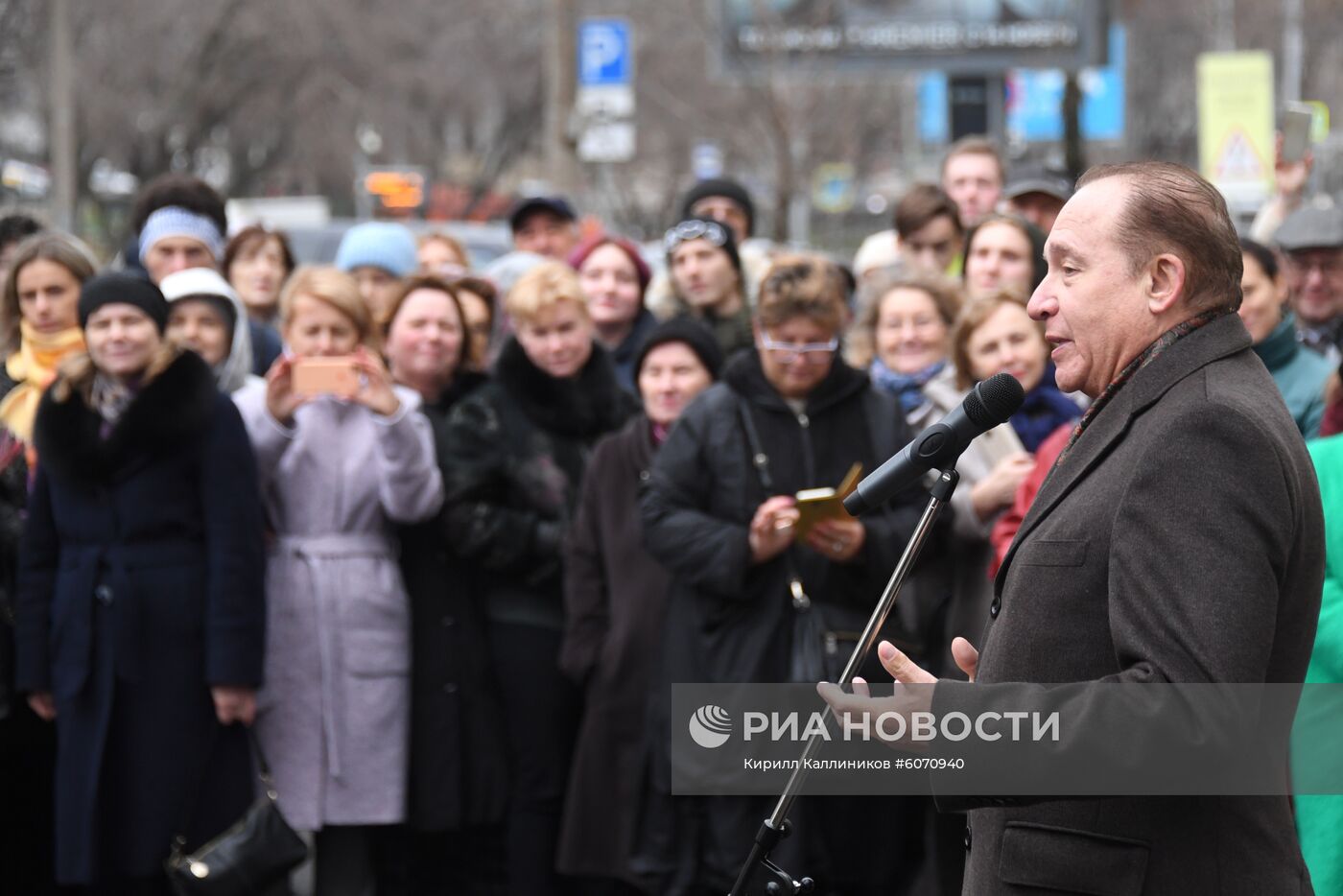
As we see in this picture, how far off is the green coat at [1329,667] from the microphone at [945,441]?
1.24 m

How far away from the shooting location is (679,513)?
18.5ft

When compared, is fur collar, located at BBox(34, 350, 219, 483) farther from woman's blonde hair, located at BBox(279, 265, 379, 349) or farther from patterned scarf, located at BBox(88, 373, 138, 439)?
woman's blonde hair, located at BBox(279, 265, 379, 349)

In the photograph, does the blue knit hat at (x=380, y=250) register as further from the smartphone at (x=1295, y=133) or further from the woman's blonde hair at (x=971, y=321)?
the smartphone at (x=1295, y=133)

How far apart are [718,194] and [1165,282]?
606 cm

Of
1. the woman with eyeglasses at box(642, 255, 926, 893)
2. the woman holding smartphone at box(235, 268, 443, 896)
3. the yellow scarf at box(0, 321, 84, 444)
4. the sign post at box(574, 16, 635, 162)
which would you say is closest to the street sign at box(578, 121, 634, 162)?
the sign post at box(574, 16, 635, 162)

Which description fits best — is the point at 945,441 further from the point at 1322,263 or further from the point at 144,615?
the point at 1322,263

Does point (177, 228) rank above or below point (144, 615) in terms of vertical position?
above

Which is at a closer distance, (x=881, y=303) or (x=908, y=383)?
(x=908, y=383)

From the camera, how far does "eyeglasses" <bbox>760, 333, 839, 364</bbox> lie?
5680 millimetres

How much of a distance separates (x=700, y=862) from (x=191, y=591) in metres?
1.83

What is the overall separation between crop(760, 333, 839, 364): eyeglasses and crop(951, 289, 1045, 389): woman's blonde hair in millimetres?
473

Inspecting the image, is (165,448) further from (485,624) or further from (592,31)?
(592,31)

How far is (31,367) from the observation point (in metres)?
6.68

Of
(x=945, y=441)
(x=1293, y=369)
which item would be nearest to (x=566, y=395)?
(x=1293, y=369)
